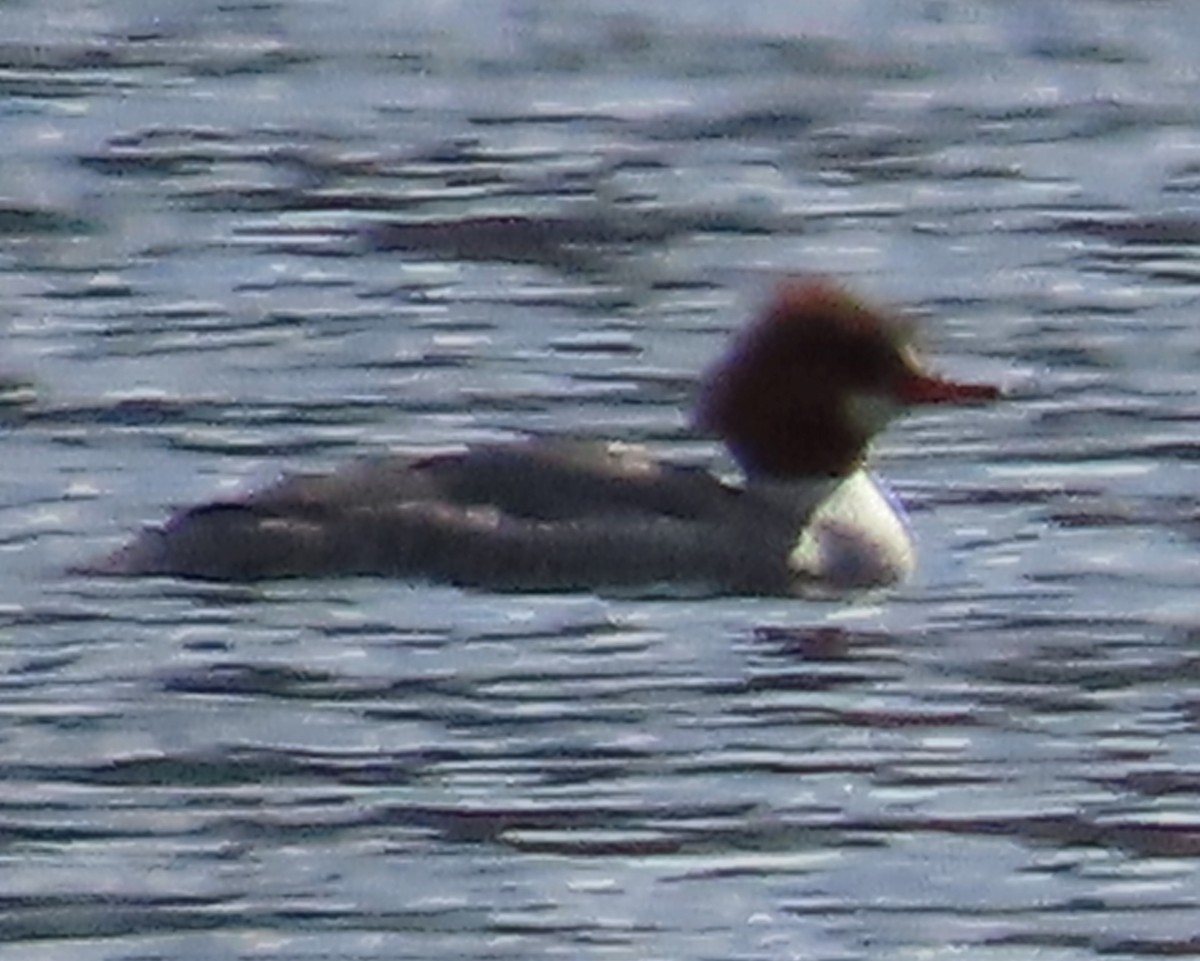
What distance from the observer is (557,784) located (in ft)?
52.9

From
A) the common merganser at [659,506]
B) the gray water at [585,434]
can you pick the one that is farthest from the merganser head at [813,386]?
the gray water at [585,434]

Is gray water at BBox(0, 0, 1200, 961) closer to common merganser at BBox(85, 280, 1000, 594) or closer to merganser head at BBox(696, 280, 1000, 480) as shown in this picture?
common merganser at BBox(85, 280, 1000, 594)

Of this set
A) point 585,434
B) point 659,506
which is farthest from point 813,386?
point 585,434

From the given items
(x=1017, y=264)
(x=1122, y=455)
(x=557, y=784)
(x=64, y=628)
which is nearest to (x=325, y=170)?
(x=1017, y=264)

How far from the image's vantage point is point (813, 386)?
1922 centimetres

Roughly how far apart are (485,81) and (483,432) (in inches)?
230

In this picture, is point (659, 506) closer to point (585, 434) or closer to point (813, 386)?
point (813, 386)

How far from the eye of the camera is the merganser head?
62.9 feet

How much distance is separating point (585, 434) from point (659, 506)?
1.70m

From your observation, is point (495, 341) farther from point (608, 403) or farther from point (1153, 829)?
point (1153, 829)

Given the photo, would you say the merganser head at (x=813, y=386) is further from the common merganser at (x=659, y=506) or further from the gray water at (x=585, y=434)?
the gray water at (x=585, y=434)

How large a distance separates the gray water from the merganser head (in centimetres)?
34

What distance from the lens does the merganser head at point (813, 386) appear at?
1917 cm

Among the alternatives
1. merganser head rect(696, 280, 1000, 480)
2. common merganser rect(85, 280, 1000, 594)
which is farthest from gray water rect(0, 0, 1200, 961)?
merganser head rect(696, 280, 1000, 480)
